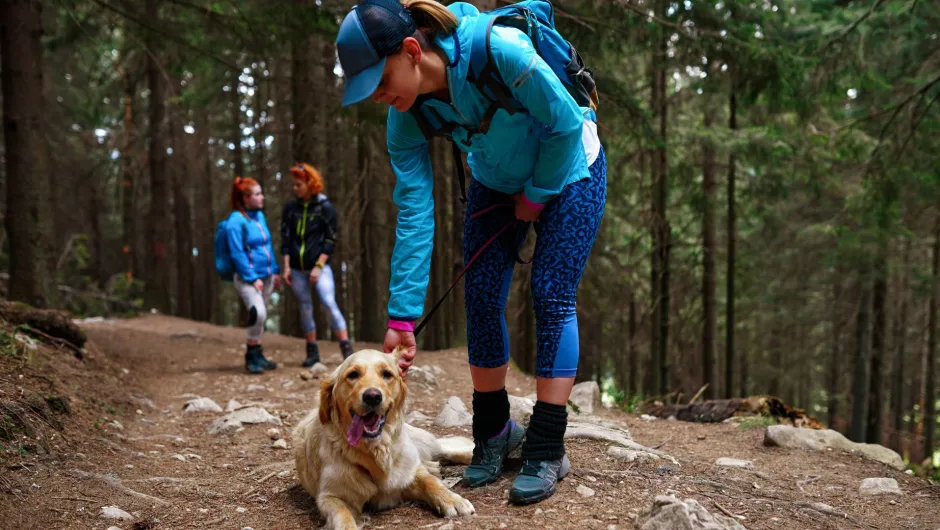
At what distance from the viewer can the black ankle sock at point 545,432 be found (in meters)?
3.11

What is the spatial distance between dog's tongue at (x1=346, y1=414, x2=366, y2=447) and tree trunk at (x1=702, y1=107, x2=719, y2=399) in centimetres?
1101

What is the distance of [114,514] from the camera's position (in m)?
3.30

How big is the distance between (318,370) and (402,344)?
5.06m

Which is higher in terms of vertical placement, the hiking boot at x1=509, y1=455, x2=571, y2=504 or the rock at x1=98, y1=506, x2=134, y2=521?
the hiking boot at x1=509, y1=455, x2=571, y2=504

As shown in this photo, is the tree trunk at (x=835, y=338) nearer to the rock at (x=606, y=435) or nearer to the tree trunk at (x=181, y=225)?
the rock at (x=606, y=435)

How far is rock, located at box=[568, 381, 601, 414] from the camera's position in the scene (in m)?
6.07

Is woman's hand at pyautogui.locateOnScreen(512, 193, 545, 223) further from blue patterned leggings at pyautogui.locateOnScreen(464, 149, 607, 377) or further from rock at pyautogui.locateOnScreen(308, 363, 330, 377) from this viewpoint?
rock at pyautogui.locateOnScreen(308, 363, 330, 377)

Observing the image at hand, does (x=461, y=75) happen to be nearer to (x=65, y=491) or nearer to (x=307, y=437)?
(x=307, y=437)

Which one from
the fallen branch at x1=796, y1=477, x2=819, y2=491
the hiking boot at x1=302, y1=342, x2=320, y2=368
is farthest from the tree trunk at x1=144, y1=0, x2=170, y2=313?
the fallen branch at x1=796, y1=477, x2=819, y2=491

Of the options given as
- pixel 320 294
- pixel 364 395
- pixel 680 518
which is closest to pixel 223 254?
pixel 320 294

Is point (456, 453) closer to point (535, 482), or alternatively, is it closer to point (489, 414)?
point (489, 414)

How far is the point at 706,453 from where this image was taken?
16.1ft

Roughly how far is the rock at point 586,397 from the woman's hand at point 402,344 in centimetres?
300

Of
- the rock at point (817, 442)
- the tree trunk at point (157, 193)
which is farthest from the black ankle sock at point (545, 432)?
the tree trunk at point (157, 193)
